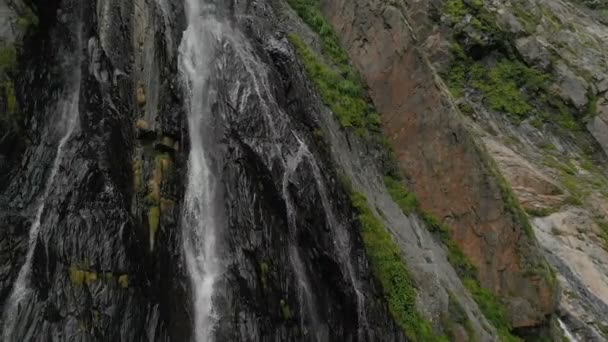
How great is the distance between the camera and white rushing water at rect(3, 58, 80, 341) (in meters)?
9.95

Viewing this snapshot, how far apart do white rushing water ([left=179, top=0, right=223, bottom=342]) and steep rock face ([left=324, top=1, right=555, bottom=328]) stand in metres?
6.38

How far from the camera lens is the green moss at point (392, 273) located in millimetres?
13750

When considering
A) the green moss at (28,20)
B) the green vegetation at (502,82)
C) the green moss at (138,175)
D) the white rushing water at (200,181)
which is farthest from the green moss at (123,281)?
the green vegetation at (502,82)

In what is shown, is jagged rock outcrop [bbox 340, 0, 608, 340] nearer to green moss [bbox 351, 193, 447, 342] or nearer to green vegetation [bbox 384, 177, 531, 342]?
green vegetation [bbox 384, 177, 531, 342]

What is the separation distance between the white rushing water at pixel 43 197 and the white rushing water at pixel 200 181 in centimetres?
291

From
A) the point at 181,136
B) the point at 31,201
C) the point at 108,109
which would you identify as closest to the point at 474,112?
the point at 181,136

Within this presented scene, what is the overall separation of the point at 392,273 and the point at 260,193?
4.39 meters

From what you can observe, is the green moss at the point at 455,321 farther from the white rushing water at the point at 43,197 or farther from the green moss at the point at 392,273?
the white rushing water at the point at 43,197

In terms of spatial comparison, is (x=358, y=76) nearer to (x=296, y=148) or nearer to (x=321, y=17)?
(x=321, y=17)

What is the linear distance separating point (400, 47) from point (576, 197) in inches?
374

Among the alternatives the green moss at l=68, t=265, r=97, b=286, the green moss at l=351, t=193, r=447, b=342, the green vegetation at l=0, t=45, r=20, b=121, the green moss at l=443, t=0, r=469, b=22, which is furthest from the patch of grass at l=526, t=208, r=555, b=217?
the green vegetation at l=0, t=45, r=20, b=121

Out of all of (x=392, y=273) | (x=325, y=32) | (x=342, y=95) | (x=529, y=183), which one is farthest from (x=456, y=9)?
(x=392, y=273)

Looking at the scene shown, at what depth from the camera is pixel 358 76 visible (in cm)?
1997

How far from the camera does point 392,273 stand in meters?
14.5
